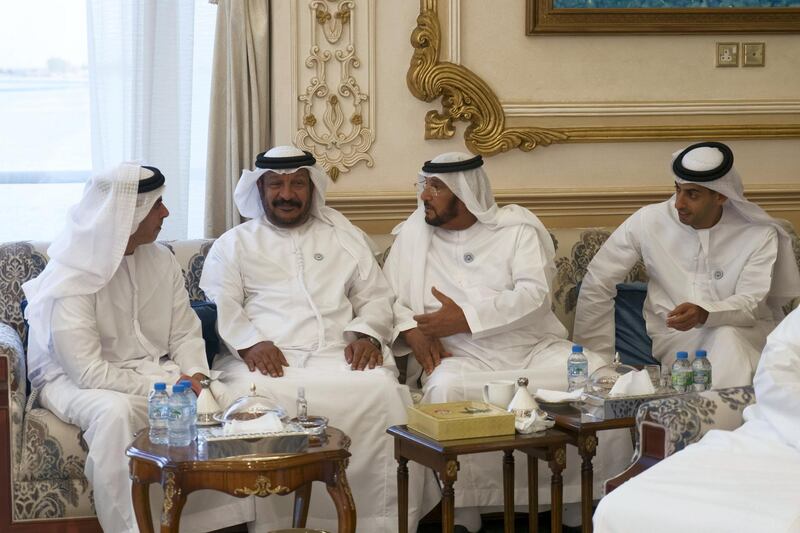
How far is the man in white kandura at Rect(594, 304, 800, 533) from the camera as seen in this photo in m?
2.62

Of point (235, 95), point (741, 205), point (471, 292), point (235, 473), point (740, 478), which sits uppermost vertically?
point (235, 95)

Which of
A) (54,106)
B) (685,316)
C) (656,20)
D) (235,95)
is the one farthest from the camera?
(656,20)

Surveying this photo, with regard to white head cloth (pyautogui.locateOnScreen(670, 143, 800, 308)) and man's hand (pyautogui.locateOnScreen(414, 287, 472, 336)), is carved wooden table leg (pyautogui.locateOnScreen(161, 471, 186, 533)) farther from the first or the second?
white head cloth (pyautogui.locateOnScreen(670, 143, 800, 308))

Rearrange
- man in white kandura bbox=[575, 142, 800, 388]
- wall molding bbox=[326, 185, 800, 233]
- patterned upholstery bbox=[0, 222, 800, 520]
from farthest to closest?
wall molding bbox=[326, 185, 800, 233] → man in white kandura bbox=[575, 142, 800, 388] → patterned upholstery bbox=[0, 222, 800, 520]

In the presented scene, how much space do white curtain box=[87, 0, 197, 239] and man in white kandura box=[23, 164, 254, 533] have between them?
1.07 m

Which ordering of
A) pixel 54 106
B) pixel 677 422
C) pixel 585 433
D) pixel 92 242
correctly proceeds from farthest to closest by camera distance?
1. pixel 54 106
2. pixel 92 242
3. pixel 585 433
4. pixel 677 422

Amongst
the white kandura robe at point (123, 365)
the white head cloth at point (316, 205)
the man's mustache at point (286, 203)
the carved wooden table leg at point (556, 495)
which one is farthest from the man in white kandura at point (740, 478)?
the man's mustache at point (286, 203)

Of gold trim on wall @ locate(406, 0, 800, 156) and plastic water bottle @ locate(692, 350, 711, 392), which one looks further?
gold trim on wall @ locate(406, 0, 800, 156)

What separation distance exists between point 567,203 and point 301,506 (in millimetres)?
2363

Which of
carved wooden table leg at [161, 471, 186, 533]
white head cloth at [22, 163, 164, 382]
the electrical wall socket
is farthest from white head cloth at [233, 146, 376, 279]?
the electrical wall socket

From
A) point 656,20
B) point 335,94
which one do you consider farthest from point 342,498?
point 656,20

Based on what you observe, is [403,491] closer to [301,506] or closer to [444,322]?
[301,506]

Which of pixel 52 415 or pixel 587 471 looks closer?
pixel 587 471

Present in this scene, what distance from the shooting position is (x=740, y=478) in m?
2.82
